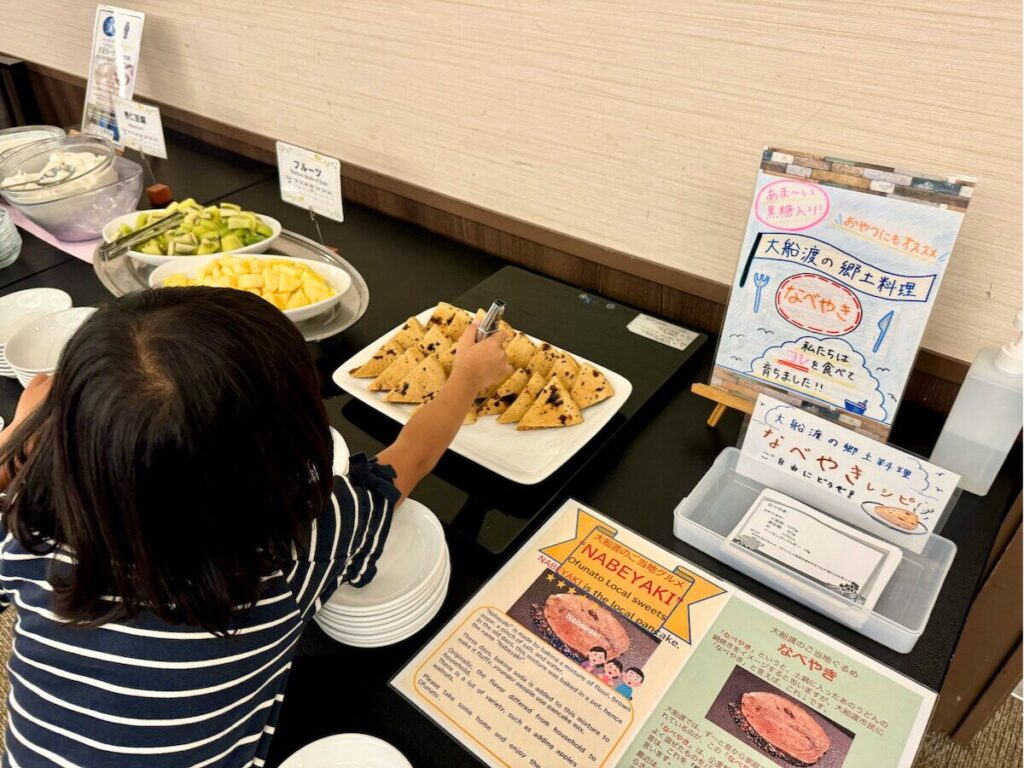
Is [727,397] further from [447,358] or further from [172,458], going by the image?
[172,458]

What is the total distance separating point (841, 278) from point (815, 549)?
0.96 ft

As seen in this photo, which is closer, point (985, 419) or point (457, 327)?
point (985, 419)

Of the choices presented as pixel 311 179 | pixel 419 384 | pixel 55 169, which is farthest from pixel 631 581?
pixel 55 169

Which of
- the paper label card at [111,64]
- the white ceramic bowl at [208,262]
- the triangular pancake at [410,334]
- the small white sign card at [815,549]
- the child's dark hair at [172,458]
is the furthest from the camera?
the paper label card at [111,64]

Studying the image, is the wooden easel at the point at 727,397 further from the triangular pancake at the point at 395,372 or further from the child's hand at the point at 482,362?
the triangular pancake at the point at 395,372

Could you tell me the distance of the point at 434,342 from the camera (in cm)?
106

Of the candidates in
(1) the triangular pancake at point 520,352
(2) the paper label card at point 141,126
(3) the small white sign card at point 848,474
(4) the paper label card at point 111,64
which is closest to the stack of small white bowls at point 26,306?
(2) the paper label card at point 141,126

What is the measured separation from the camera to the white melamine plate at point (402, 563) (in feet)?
2.28

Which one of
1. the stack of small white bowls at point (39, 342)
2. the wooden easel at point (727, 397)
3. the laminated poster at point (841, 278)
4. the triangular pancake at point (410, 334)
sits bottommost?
the stack of small white bowls at point (39, 342)

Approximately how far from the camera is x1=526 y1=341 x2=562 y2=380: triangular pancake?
3.38ft

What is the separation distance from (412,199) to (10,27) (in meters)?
→ 1.64

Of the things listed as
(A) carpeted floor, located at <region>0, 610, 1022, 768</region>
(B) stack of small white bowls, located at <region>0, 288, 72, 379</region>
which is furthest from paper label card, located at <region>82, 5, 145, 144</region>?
(A) carpeted floor, located at <region>0, 610, 1022, 768</region>

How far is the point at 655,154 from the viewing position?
1.02 meters

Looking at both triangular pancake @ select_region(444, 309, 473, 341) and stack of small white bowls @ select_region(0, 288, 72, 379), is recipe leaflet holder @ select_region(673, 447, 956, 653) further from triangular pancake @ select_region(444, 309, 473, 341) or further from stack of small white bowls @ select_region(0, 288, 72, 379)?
stack of small white bowls @ select_region(0, 288, 72, 379)
